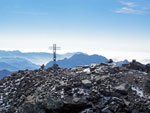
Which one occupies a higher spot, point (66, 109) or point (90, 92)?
point (90, 92)

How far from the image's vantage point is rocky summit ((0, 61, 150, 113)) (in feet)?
81.9

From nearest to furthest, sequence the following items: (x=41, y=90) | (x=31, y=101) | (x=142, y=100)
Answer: (x=142, y=100)
(x=31, y=101)
(x=41, y=90)

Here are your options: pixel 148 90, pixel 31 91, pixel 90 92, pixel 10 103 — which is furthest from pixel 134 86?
pixel 10 103

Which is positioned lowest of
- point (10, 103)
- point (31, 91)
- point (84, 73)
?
point (10, 103)

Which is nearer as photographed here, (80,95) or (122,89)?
(80,95)

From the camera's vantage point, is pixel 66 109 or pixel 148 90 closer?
pixel 66 109

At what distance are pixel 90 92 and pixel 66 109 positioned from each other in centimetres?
378

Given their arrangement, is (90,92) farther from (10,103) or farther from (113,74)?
(10,103)

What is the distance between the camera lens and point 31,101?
91.2ft

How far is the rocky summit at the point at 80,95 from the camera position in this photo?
2497cm

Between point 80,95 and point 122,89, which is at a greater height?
point 122,89

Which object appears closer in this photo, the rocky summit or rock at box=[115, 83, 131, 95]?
the rocky summit

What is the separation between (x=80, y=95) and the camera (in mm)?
26875

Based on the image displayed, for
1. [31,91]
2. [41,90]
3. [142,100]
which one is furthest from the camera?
[31,91]
